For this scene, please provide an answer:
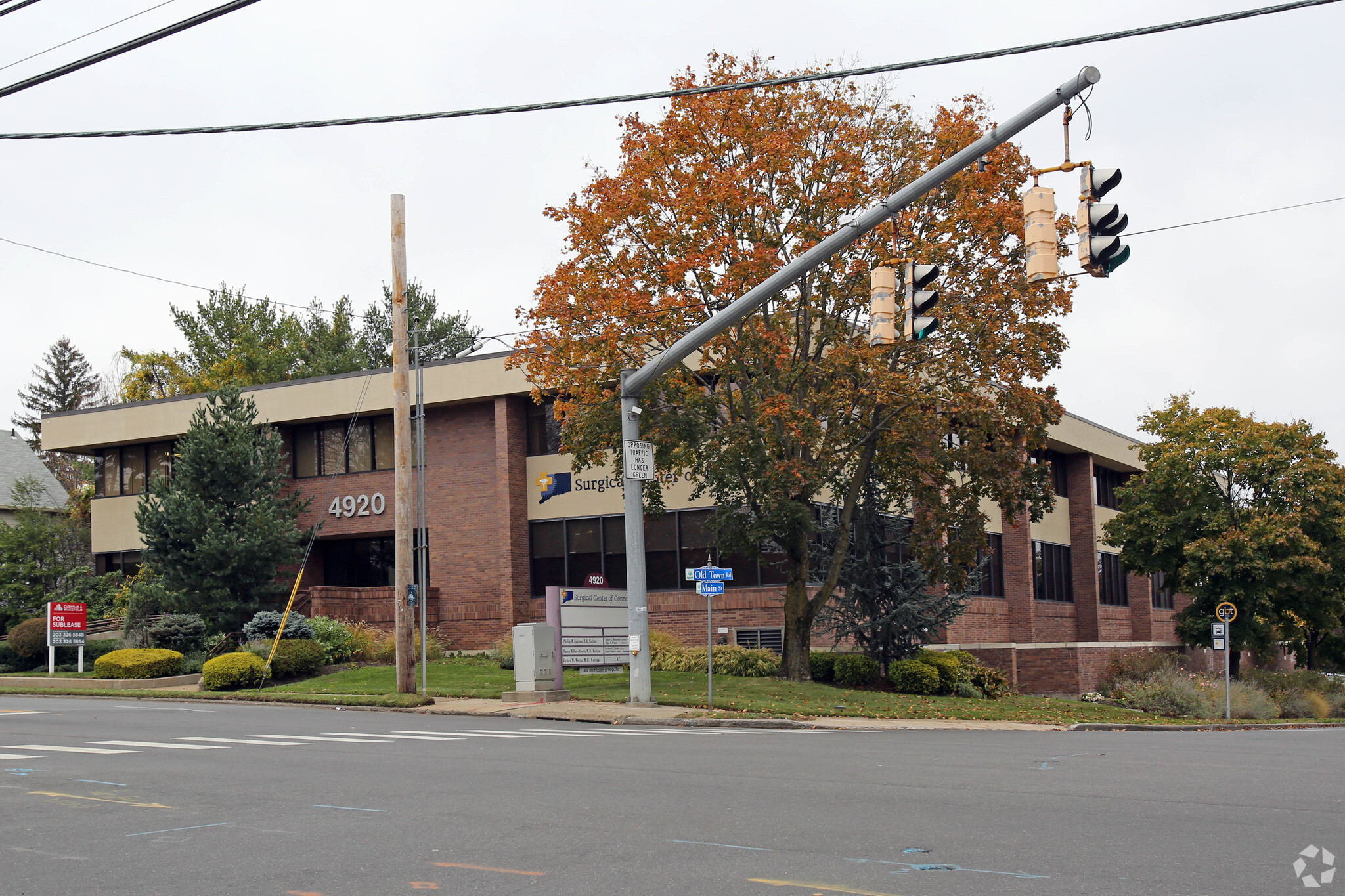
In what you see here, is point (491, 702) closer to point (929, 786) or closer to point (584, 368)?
point (584, 368)

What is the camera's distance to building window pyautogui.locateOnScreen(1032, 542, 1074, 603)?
1718 inches

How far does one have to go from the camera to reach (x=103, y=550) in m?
43.7

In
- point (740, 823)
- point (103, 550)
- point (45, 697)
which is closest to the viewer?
point (740, 823)

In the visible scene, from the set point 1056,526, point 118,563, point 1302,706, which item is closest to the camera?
point 1302,706

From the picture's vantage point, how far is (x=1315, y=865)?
7180 millimetres

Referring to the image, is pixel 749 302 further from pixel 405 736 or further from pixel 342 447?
pixel 342 447

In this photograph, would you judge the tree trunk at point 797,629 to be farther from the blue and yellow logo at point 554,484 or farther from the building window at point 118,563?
the building window at point 118,563

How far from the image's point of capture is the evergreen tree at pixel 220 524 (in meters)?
35.2

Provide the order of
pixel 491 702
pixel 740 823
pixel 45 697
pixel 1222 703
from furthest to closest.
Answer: pixel 1222 703
pixel 45 697
pixel 491 702
pixel 740 823

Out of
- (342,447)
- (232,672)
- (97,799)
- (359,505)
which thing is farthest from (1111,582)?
(97,799)

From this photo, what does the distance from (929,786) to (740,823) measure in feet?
9.00

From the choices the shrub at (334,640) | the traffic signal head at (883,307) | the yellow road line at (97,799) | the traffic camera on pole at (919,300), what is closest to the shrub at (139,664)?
the shrub at (334,640)

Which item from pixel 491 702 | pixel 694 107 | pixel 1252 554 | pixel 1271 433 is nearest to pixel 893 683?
pixel 491 702

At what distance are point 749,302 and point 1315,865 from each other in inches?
454
